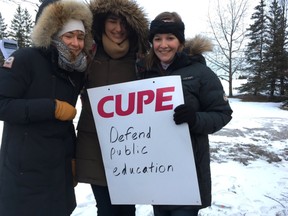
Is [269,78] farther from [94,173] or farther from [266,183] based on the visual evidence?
[94,173]

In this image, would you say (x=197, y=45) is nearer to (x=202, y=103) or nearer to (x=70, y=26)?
(x=202, y=103)

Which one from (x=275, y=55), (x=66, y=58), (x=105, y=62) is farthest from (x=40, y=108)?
(x=275, y=55)

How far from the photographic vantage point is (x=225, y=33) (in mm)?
29219

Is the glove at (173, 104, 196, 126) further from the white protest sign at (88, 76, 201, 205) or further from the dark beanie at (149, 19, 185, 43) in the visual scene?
the dark beanie at (149, 19, 185, 43)

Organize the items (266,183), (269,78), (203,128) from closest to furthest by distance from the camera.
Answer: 1. (203,128)
2. (266,183)
3. (269,78)

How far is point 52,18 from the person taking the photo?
6.76ft

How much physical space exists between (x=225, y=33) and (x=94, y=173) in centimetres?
2900

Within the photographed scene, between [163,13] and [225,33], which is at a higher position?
[225,33]

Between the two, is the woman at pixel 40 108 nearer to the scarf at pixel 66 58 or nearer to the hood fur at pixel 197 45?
the scarf at pixel 66 58

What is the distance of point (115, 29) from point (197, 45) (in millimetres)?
683

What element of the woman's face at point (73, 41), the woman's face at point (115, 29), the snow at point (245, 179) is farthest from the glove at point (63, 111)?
the snow at point (245, 179)

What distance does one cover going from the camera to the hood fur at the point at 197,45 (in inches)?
88.0

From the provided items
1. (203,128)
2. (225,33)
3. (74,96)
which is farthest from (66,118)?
(225,33)

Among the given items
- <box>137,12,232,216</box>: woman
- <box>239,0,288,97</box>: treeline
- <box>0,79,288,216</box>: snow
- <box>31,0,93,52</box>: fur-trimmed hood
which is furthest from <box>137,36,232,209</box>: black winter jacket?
<box>239,0,288,97</box>: treeline
